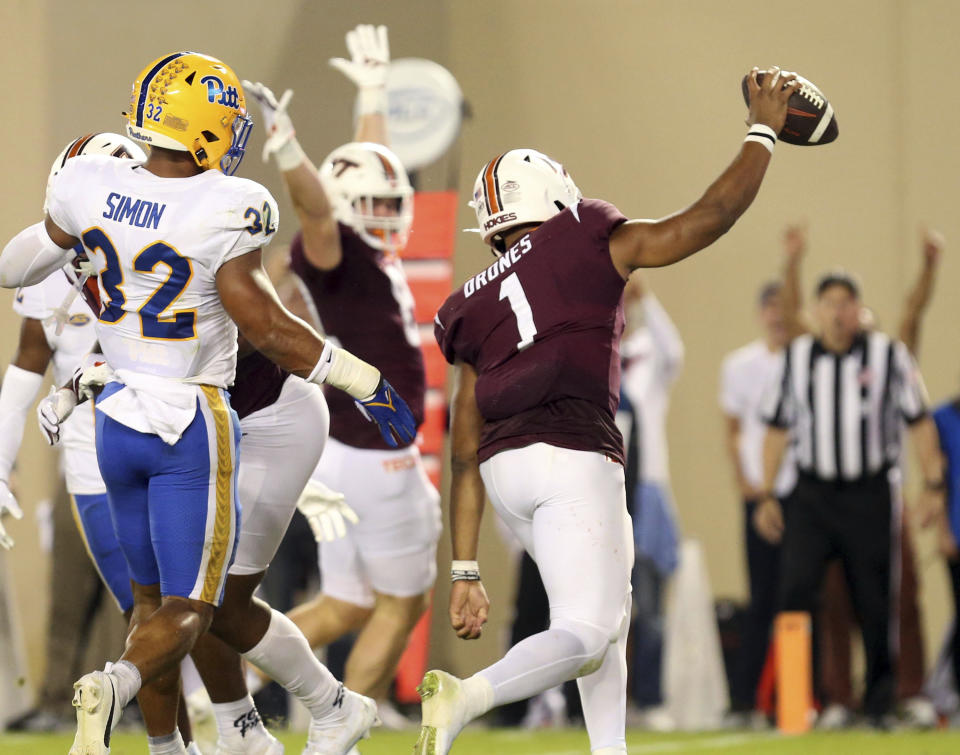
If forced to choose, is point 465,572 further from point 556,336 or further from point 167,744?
point 167,744

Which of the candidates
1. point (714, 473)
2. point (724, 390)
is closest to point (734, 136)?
point (724, 390)

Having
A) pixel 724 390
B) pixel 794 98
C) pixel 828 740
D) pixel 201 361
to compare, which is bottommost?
pixel 828 740

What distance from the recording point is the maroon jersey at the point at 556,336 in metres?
3.64

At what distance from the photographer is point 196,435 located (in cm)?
352

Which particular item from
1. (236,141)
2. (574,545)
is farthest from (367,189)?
(574,545)

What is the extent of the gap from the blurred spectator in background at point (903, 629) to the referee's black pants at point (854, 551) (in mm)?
281

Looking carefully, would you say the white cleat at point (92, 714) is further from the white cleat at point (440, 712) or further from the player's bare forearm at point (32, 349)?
the player's bare forearm at point (32, 349)

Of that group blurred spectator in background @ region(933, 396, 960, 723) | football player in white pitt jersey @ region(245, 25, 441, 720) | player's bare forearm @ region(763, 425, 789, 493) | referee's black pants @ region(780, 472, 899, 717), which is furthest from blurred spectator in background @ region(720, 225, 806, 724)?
football player in white pitt jersey @ region(245, 25, 441, 720)

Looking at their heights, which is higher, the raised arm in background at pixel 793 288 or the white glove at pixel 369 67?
the white glove at pixel 369 67

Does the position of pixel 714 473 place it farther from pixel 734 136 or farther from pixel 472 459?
pixel 472 459

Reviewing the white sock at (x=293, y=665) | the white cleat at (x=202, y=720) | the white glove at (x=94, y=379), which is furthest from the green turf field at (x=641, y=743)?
the white glove at (x=94, y=379)

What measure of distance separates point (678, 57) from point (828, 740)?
3.47 metres

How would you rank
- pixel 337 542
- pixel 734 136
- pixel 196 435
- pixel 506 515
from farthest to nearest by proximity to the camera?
→ pixel 734 136 < pixel 337 542 < pixel 506 515 < pixel 196 435

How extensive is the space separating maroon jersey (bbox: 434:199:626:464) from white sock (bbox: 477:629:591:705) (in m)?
0.47
